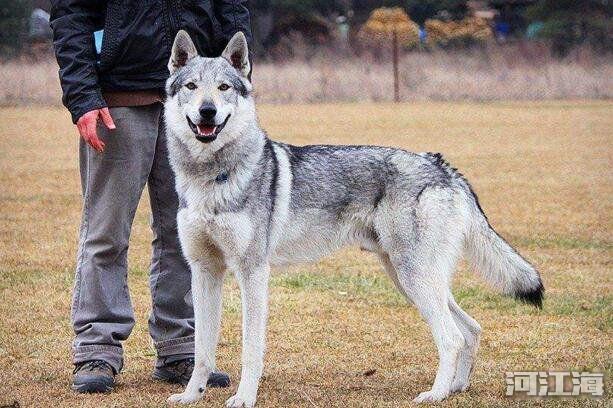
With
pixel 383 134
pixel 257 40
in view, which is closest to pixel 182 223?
pixel 383 134

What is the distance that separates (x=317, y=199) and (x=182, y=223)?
0.61m

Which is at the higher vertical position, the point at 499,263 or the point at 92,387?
the point at 499,263

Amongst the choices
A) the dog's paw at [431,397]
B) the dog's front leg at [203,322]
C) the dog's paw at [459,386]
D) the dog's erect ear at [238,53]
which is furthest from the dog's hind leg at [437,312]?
the dog's erect ear at [238,53]

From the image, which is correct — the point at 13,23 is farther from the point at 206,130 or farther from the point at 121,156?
the point at 206,130

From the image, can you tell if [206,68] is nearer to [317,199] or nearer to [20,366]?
[317,199]

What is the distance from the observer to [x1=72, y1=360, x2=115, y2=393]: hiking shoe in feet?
14.8

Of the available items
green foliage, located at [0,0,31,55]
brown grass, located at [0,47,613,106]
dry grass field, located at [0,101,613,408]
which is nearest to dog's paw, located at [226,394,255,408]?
dry grass field, located at [0,101,613,408]

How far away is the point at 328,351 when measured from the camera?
17.8ft

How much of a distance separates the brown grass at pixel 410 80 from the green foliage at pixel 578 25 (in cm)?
519

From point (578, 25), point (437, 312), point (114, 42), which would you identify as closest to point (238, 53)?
point (114, 42)

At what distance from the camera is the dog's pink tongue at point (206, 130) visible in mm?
4148

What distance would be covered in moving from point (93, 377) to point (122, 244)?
1.99 feet

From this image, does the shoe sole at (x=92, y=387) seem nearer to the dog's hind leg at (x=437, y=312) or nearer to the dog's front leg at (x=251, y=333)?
the dog's front leg at (x=251, y=333)

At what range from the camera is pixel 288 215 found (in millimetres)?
4422
